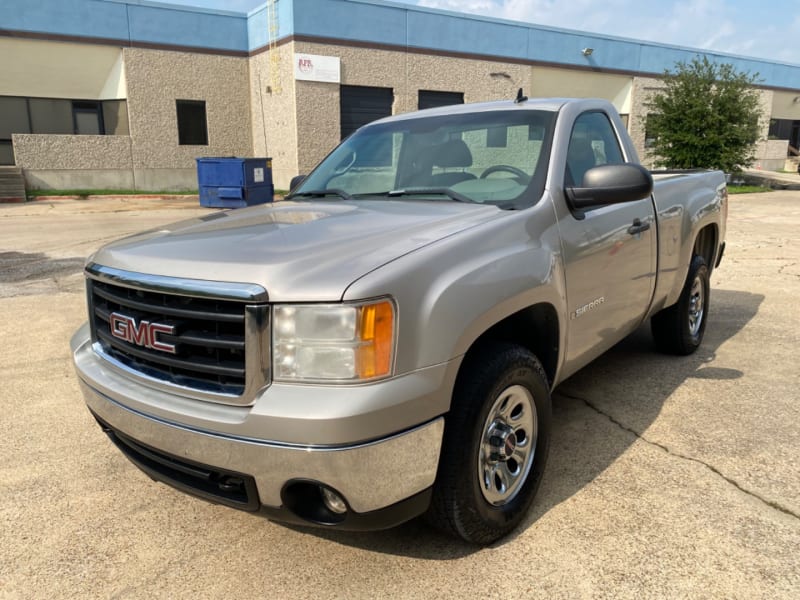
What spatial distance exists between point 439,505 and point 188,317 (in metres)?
1.12

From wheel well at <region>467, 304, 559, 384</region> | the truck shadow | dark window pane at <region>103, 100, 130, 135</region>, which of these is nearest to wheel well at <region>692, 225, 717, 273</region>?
the truck shadow

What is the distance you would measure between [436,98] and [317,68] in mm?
4918

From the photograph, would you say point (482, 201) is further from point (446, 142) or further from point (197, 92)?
point (197, 92)

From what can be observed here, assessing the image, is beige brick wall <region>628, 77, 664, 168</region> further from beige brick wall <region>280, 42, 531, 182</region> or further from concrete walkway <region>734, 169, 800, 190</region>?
beige brick wall <region>280, 42, 531, 182</region>

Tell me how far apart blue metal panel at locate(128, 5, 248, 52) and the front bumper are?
21.7 meters

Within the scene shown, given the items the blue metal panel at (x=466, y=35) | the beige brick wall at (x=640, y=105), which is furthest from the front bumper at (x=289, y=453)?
the beige brick wall at (x=640, y=105)

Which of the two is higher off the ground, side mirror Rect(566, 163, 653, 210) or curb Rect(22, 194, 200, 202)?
side mirror Rect(566, 163, 653, 210)

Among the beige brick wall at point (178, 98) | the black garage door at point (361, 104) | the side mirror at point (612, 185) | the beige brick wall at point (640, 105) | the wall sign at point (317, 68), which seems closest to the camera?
the side mirror at point (612, 185)

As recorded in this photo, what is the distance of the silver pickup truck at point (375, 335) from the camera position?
2029mm

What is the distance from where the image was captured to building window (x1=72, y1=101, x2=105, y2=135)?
2147cm

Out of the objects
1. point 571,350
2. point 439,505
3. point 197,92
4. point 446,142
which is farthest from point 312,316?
point 197,92

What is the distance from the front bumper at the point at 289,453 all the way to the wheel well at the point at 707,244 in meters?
3.70

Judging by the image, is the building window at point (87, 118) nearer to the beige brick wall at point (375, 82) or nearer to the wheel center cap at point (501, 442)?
the beige brick wall at point (375, 82)

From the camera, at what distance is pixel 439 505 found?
2.34 meters
